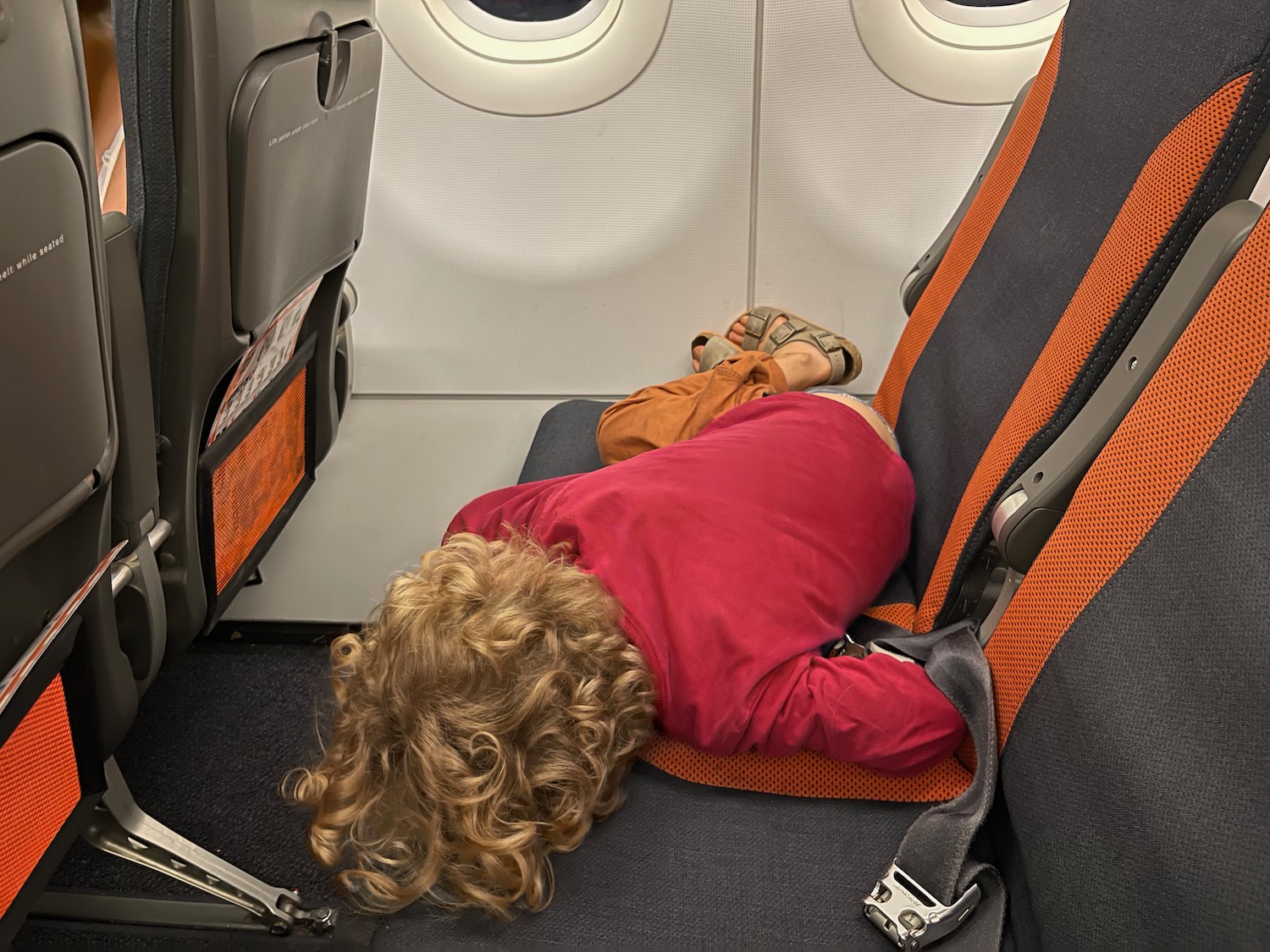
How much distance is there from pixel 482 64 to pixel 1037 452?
1767 mm

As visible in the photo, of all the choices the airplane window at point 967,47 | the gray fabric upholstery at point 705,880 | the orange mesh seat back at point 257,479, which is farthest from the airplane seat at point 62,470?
the airplane window at point 967,47

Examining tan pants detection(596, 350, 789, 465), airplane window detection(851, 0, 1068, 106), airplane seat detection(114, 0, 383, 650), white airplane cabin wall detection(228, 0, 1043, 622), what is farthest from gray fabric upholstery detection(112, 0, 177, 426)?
airplane window detection(851, 0, 1068, 106)

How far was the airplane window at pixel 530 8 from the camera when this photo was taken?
2.40 m

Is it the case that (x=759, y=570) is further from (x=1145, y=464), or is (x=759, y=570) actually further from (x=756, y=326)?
(x=756, y=326)

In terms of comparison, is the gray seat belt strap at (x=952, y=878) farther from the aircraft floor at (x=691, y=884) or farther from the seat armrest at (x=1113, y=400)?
the seat armrest at (x=1113, y=400)

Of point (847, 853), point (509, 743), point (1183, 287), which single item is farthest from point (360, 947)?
point (1183, 287)

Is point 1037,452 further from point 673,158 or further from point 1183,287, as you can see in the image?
point 673,158

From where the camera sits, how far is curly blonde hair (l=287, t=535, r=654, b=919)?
1011 mm

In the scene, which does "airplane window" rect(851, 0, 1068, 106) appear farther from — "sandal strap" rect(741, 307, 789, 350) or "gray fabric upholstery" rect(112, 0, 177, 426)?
"gray fabric upholstery" rect(112, 0, 177, 426)

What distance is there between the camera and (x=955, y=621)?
131cm

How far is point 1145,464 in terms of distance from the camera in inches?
36.6

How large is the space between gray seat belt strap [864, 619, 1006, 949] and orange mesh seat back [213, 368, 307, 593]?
0.97m

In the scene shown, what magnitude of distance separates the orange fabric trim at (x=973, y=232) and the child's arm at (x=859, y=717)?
0.72 m

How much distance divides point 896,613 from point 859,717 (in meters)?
0.36
